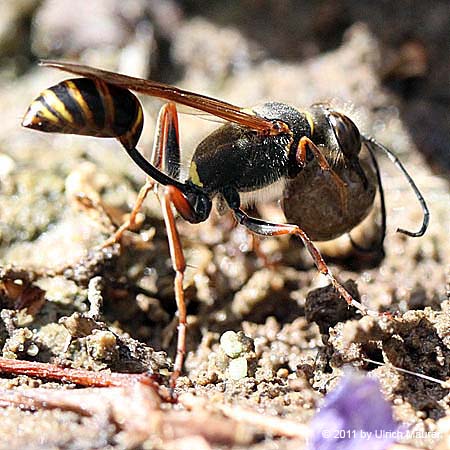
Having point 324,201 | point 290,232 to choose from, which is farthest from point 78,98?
point 324,201

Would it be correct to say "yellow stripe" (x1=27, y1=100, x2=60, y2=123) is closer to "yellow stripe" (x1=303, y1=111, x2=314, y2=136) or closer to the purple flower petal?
"yellow stripe" (x1=303, y1=111, x2=314, y2=136)

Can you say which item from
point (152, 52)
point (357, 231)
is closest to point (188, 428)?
point (357, 231)

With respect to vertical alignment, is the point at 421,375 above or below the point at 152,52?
below

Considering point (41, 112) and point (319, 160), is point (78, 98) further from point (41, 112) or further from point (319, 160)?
point (319, 160)

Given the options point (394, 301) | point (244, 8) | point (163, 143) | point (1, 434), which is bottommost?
point (1, 434)

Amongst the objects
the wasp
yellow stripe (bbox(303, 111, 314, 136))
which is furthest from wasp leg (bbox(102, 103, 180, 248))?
yellow stripe (bbox(303, 111, 314, 136))

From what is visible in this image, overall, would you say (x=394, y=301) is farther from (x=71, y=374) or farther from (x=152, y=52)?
(x=152, y=52)
